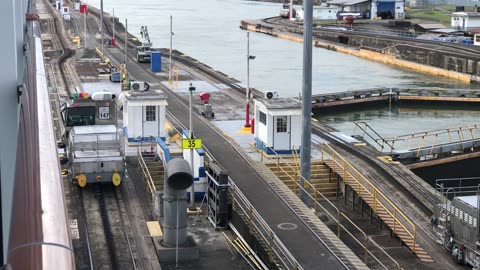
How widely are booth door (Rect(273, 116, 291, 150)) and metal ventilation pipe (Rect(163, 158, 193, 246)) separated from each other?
7.37 metres

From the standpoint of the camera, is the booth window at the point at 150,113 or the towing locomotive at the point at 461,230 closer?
the towing locomotive at the point at 461,230

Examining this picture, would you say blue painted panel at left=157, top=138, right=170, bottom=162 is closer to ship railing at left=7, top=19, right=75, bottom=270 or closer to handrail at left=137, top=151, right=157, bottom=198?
handrail at left=137, top=151, right=157, bottom=198

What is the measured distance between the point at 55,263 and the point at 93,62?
44.9 m

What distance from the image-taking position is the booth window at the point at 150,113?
21547mm

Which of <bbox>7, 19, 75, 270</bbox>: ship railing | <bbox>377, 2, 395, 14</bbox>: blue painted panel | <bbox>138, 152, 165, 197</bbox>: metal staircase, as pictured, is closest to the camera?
<bbox>7, 19, 75, 270</bbox>: ship railing

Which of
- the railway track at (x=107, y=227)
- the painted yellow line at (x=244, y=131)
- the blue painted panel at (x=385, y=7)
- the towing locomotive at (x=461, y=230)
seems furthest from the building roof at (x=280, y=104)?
the blue painted panel at (x=385, y=7)

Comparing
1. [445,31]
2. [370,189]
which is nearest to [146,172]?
[370,189]

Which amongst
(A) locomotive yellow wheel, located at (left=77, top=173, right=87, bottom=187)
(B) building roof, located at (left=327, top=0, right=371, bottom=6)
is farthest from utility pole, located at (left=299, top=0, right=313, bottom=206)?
(B) building roof, located at (left=327, top=0, right=371, bottom=6)

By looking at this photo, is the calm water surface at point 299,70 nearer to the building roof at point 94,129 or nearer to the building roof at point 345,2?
the building roof at point 345,2

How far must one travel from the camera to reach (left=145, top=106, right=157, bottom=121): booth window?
21547mm

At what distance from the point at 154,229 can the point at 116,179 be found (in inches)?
121

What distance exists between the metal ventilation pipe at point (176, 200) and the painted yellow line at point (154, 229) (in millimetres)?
1100

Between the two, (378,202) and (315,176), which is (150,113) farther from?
(378,202)

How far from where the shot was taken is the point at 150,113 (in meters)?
21.6
